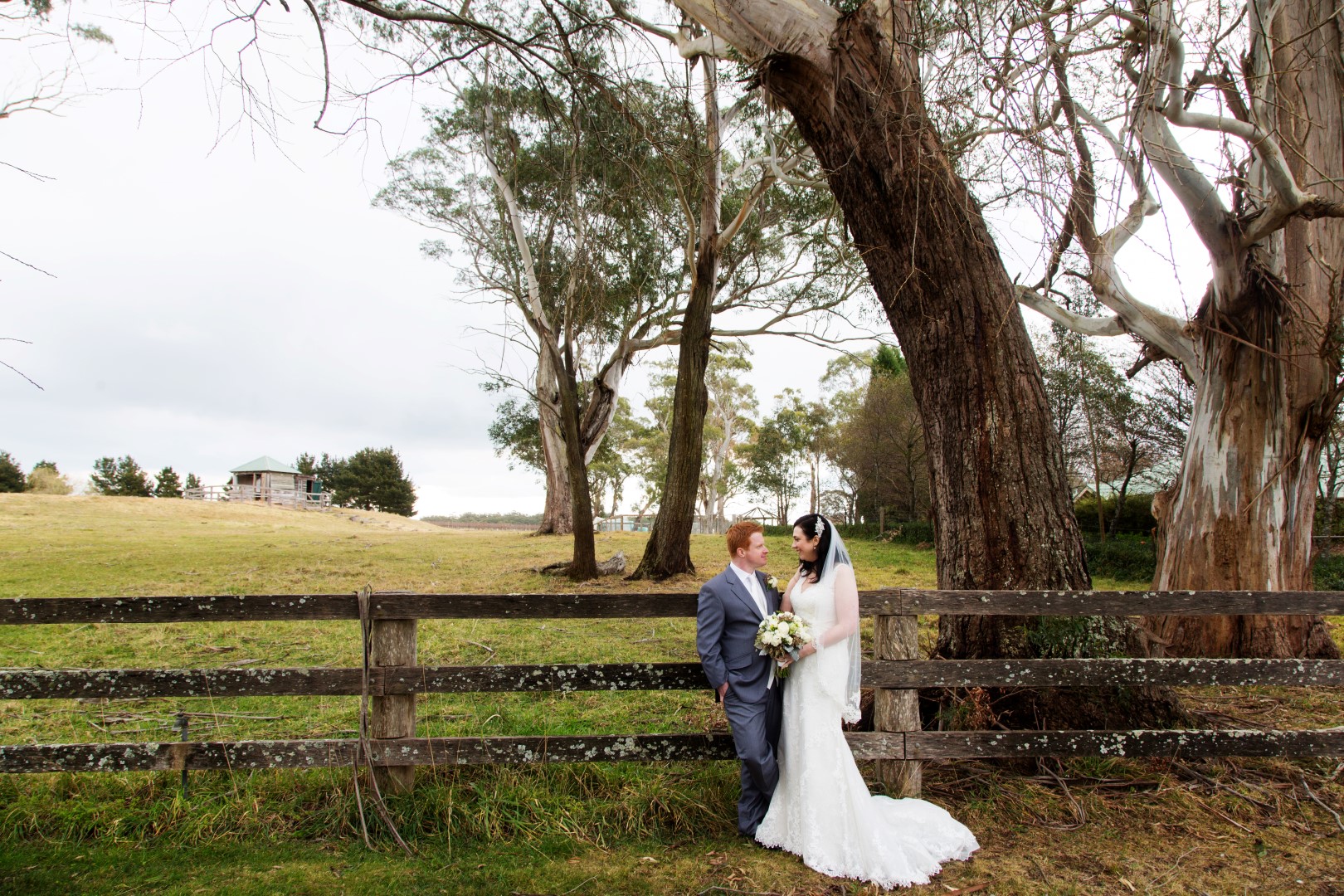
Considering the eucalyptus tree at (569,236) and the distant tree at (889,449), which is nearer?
the eucalyptus tree at (569,236)

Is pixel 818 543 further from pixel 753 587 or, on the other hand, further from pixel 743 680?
pixel 743 680

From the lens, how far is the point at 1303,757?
454cm

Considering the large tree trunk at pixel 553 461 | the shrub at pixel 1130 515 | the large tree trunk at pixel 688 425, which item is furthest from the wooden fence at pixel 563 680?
the large tree trunk at pixel 553 461

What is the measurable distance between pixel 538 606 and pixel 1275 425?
792cm

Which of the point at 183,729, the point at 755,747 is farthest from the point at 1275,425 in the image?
the point at 183,729

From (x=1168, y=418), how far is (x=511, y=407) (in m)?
24.6

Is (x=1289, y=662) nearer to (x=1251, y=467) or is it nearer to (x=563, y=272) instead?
(x=1251, y=467)

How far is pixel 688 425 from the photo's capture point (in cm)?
1428

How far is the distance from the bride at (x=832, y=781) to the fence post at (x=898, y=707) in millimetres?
211

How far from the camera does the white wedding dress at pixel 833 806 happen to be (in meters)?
3.46

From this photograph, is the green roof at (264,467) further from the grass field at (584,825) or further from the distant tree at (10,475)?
the grass field at (584,825)

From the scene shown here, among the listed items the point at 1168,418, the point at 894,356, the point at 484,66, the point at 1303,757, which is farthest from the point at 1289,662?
the point at 894,356

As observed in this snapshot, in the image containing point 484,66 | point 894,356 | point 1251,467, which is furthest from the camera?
point 894,356

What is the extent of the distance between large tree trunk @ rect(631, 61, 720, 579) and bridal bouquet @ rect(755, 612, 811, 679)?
10470 millimetres
